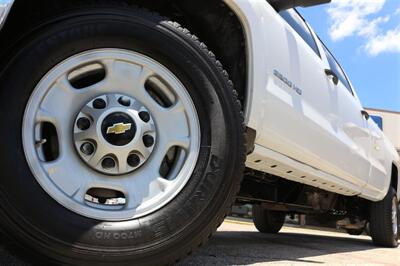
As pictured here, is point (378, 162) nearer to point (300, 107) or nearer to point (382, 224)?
point (382, 224)

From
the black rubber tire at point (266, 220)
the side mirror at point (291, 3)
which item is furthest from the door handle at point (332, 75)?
the black rubber tire at point (266, 220)

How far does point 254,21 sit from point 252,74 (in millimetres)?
294

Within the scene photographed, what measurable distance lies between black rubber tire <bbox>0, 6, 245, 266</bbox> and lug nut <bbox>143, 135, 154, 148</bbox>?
0.75 feet

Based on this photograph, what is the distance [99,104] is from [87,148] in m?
0.20

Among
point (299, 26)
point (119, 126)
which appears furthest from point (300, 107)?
point (119, 126)

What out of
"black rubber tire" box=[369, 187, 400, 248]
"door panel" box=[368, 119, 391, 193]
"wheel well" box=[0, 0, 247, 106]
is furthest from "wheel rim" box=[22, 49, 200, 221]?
"black rubber tire" box=[369, 187, 400, 248]

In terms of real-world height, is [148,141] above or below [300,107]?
below

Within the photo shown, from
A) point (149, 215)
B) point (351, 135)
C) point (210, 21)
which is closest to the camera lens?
point (149, 215)

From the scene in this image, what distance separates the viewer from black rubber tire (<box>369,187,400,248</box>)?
565 cm

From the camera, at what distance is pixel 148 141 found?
2.08m

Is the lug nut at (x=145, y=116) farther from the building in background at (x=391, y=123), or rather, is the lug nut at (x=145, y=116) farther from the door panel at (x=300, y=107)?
the building in background at (x=391, y=123)

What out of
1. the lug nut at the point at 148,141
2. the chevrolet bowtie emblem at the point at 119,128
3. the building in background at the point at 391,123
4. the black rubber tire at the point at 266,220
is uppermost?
the building in background at the point at 391,123

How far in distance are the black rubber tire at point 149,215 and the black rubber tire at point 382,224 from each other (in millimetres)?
4080

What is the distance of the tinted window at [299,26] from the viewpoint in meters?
3.40
